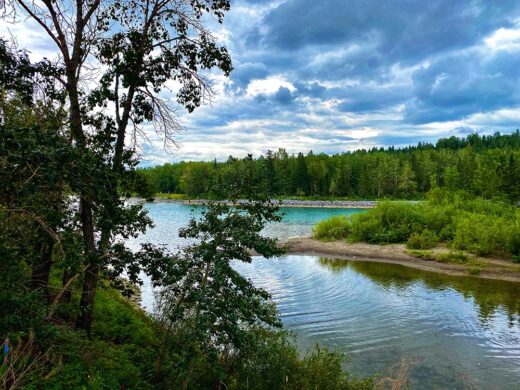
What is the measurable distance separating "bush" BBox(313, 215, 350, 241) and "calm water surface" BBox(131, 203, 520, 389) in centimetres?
1083

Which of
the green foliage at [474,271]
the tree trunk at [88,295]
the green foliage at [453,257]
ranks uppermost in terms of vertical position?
the tree trunk at [88,295]

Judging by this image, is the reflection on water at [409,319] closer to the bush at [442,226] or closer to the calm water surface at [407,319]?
the calm water surface at [407,319]

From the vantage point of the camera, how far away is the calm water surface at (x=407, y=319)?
1291 centimetres

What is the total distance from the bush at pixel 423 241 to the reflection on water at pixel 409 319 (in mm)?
5908

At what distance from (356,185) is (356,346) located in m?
104

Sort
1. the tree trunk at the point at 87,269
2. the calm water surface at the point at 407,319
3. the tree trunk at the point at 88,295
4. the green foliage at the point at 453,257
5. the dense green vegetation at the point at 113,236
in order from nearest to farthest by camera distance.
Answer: the dense green vegetation at the point at 113,236, the tree trunk at the point at 87,269, the tree trunk at the point at 88,295, the calm water surface at the point at 407,319, the green foliage at the point at 453,257

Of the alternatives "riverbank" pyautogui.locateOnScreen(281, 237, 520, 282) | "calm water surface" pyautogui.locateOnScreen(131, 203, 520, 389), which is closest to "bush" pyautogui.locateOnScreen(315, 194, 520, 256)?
"riverbank" pyautogui.locateOnScreen(281, 237, 520, 282)

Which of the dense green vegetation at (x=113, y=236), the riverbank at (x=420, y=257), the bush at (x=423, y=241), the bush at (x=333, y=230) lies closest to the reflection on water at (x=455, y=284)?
the riverbank at (x=420, y=257)

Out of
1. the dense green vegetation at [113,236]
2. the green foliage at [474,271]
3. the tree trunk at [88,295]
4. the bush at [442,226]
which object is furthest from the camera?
the bush at [442,226]

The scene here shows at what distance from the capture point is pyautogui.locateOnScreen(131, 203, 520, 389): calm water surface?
12906mm

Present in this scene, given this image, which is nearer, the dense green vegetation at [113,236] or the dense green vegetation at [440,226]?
the dense green vegetation at [113,236]

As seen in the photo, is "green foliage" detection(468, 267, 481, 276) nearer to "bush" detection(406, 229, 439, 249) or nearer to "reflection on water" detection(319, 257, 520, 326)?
"reflection on water" detection(319, 257, 520, 326)

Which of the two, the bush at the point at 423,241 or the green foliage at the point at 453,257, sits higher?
the bush at the point at 423,241

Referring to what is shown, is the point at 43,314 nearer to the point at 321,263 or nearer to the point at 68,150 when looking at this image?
the point at 68,150
